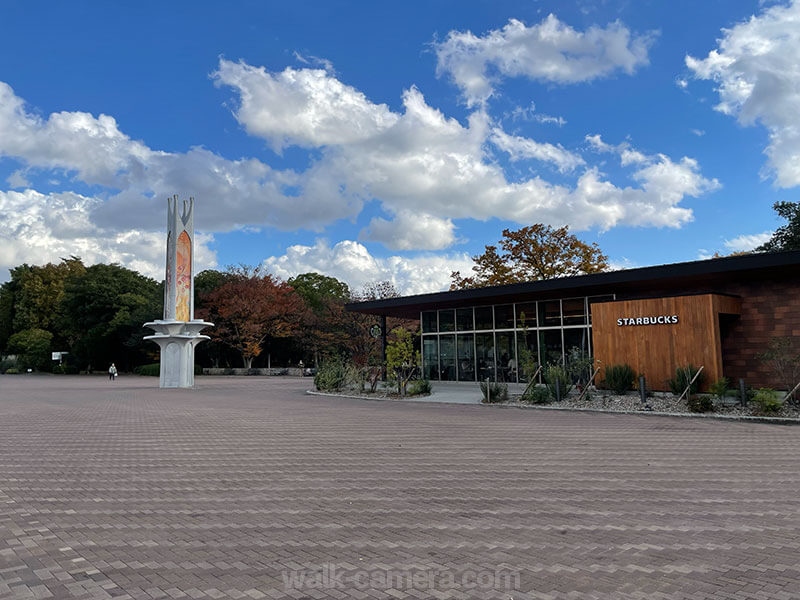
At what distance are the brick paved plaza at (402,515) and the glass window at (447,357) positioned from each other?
15828 millimetres

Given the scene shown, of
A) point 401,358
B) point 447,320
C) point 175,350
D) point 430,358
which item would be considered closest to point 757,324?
point 401,358

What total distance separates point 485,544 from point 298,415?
38.6ft

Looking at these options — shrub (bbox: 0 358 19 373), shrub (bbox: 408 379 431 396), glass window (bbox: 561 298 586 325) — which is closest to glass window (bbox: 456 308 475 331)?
glass window (bbox: 561 298 586 325)

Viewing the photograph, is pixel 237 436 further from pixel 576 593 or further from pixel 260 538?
pixel 576 593

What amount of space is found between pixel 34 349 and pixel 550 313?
189 ft

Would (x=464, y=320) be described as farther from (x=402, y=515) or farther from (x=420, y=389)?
(x=402, y=515)

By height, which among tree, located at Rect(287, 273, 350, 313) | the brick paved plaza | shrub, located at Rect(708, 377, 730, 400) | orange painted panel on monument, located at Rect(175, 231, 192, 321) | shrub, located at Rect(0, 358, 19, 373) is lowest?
the brick paved plaza

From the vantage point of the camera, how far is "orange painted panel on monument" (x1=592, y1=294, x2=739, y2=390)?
16812 millimetres

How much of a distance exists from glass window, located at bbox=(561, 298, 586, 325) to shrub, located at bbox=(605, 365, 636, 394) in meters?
5.38

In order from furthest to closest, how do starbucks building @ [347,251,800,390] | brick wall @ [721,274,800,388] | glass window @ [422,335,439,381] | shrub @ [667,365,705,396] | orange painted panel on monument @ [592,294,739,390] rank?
glass window @ [422,335,439,381], brick wall @ [721,274,800,388], starbucks building @ [347,251,800,390], orange painted panel on monument @ [592,294,739,390], shrub @ [667,365,705,396]

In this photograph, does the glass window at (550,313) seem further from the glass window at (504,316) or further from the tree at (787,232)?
the tree at (787,232)

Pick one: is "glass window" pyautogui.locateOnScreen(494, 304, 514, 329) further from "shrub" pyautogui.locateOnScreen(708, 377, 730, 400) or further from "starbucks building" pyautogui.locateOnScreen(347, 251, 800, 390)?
"shrub" pyautogui.locateOnScreen(708, 377, 730, 400)

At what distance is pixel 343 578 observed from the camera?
4.23 m

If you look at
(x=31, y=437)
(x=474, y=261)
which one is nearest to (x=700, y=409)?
(x=31, y=437)
